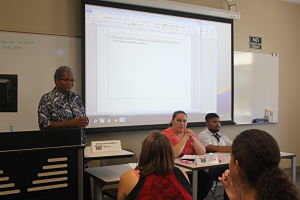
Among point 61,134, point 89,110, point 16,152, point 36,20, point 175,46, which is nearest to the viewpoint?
point 16,152

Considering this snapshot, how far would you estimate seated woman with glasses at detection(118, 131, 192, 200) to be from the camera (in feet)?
6.03

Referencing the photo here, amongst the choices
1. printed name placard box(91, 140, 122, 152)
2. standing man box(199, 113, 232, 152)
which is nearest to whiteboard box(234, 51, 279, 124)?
standing man box(199, 113, 232, 152)

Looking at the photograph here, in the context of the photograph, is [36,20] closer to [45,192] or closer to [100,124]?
[100,124]

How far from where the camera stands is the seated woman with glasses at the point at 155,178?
184 cm

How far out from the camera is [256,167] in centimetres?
112

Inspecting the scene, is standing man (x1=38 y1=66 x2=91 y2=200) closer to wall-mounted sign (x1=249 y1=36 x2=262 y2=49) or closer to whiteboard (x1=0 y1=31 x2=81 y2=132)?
whiteboard (x1=0 y1=31 x2=81 y2=132)

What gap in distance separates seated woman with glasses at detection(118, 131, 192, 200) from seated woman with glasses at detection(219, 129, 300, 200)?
0.70 m

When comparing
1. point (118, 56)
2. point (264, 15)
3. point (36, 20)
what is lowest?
point (118, 56)

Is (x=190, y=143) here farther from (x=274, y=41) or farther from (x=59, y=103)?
(x=274, y=41)

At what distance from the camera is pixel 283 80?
5836 millimetres

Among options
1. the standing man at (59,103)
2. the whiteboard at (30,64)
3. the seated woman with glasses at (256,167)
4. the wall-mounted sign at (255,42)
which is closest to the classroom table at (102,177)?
the standing man at (59,103)

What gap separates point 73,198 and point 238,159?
1082 millimetres

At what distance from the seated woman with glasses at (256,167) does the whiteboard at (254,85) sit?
4.17 metres

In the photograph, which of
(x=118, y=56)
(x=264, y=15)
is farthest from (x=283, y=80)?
(x=118, y=56)
